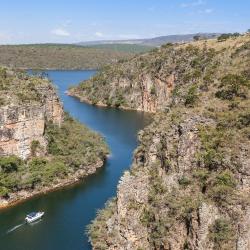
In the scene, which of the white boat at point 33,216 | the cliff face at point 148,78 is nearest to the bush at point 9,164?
the white boat at point 33,216

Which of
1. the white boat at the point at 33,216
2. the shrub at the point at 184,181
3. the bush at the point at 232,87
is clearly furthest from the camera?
the white boat at the point at 33,216

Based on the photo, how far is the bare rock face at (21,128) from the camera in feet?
187

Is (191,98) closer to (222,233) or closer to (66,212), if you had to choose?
(222,233)

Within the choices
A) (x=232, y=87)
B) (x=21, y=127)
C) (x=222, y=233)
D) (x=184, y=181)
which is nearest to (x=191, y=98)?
(x=232, y=87)

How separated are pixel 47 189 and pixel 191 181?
26.4m

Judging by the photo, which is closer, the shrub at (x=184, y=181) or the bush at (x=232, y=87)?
the shrub at (x=184, y=181)

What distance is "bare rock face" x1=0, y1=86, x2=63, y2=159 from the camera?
57125 mm

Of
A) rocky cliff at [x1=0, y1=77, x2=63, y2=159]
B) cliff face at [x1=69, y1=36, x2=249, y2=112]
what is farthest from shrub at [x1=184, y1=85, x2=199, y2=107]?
cliff face at [x1=69, y1=36, x2=249, y2=112]

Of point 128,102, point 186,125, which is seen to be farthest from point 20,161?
point 128,102

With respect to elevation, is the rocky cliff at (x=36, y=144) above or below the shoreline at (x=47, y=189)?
above

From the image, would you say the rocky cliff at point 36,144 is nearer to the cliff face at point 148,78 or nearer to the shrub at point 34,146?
the shrub at point 34,146

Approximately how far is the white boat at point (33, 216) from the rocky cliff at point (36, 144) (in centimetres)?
564

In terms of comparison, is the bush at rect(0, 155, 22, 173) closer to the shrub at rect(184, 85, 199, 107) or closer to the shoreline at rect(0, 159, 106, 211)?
the shoreline at rect(0, 159, 106, 211)

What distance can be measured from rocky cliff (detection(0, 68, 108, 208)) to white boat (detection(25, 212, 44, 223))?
564 centimetres
